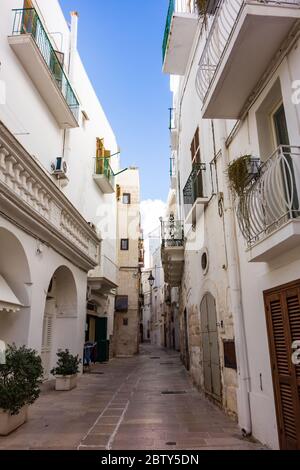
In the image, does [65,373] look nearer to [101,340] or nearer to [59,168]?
→ [59,168]

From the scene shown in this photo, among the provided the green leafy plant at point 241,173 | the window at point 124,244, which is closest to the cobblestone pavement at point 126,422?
the green leafy plant at point 241,173

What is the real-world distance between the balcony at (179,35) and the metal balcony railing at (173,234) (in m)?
5.72

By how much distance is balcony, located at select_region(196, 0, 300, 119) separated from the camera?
4.43 m

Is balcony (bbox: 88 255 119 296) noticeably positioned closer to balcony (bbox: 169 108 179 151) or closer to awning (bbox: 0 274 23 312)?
balcony (bbox: 169 108 179 151)

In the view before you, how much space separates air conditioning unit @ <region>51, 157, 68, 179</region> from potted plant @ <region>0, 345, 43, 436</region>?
6.85 m

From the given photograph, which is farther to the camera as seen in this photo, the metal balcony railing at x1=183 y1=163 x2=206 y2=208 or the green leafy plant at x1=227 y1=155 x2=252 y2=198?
the metal balcony railing at x1=183 y1=163 x2=206 y2=208

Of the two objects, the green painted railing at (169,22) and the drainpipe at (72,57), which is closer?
the green painted railing at (169,22)

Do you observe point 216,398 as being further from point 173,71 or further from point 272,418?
point 173,71

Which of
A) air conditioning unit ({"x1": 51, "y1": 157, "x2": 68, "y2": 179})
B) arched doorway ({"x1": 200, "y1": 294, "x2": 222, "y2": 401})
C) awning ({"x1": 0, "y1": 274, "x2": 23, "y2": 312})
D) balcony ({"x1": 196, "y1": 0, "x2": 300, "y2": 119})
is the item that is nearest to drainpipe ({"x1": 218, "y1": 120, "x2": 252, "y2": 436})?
balcony ({"x1": 196, "y1": 0, "x2": 300, "y2": 119})

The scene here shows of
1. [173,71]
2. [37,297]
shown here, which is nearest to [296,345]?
[37,297]

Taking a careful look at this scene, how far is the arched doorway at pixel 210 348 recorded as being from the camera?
25.2 feet

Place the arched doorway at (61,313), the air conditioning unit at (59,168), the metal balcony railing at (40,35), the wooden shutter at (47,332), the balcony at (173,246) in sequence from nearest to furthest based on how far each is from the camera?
the metal balcony railing at (40,35)
the wooden shutter at (47,332)
the arched doorway at (61,313)
the air conditioning unit at (59,168)
the balcony at (173,246)

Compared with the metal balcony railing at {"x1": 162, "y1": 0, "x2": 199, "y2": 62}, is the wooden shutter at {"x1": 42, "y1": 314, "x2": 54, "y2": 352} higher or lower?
lower

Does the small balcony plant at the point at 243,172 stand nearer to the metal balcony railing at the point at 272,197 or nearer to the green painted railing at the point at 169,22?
the metal balcony railing at the point at 272,197
